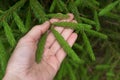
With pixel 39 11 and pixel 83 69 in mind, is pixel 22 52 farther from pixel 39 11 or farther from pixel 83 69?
pixel 83 69

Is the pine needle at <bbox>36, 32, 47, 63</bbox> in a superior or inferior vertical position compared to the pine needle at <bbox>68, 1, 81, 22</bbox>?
superior

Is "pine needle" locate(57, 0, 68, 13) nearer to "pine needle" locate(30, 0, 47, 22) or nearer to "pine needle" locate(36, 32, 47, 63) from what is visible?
"pine needle" locate(30, 0, 47, 22)

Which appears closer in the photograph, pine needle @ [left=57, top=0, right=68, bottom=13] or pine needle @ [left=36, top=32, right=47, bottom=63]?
pine needle @ [left=36, top=32, right=47, bottom=63]

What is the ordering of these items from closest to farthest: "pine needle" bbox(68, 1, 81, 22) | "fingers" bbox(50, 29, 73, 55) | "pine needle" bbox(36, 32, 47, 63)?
"pine needle" bbox(36, 32, 47, 63) → "fingers" bbox(50, 29, 73, 55) → "pine needle" bbox(68, 1, 81, 22)

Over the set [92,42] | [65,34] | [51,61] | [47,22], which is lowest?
[92,42]

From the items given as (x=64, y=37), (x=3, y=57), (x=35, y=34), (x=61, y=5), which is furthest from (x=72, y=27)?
(x=3, y=57)

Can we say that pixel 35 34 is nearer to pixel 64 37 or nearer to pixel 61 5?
pixel 64 37

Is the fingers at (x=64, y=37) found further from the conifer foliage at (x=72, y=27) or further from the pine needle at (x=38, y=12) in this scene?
the pine needle at (x=38, y=12)

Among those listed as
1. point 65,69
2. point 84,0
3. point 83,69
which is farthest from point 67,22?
point 83,69

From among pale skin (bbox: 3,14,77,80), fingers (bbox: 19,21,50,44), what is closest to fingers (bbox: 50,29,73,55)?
pale skin (bbox: 3,14,77,80)
